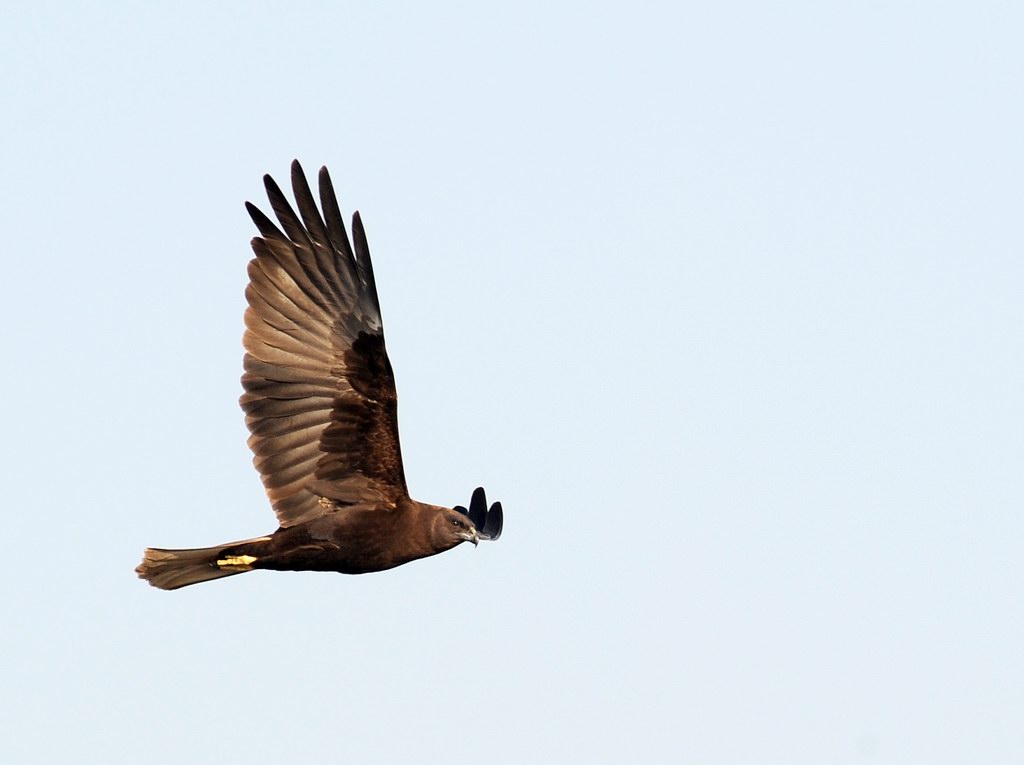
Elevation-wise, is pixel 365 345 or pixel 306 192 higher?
pixel 306 192

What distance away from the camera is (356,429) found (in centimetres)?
1870

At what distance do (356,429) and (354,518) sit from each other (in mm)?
795

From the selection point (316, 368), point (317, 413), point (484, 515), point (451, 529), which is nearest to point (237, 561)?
point (317, 413)

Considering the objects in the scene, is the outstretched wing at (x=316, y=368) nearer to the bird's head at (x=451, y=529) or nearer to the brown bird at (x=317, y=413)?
the brown bird at (x=317, y=413)

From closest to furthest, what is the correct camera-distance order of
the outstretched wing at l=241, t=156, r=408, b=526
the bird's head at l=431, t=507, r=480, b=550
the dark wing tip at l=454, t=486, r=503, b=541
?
the outstretched wing at l=241, t=156, r=408, b=526 → the bird's head at l=431, t=507, r=480, b=550 → the dark wing tip at l=454, t=486, r=503, b=541

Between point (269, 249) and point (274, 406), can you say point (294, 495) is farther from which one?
point (269, 249)

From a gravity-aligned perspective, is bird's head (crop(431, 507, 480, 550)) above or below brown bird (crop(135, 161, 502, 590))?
below

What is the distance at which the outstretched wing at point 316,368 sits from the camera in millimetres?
18625

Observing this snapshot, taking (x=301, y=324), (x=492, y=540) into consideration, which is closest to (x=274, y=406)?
(x=301, y=324)

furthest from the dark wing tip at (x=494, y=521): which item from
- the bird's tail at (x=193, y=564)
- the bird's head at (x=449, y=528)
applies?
the bird's tail at (x=193, y=564)

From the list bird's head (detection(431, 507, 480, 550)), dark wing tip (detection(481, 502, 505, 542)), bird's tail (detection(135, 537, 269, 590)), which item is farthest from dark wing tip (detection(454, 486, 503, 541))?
bird's tail (detection(135, 537, 269, 590))

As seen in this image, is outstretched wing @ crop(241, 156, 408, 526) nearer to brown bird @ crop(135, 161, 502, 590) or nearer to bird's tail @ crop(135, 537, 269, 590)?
brown bird @ crop(135, 161, 502, 590)

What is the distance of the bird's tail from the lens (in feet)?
61.3

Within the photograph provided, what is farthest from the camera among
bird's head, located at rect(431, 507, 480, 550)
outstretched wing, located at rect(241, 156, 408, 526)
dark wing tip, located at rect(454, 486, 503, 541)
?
dark wing tip, located at rect(454, 486, 503, 541)
